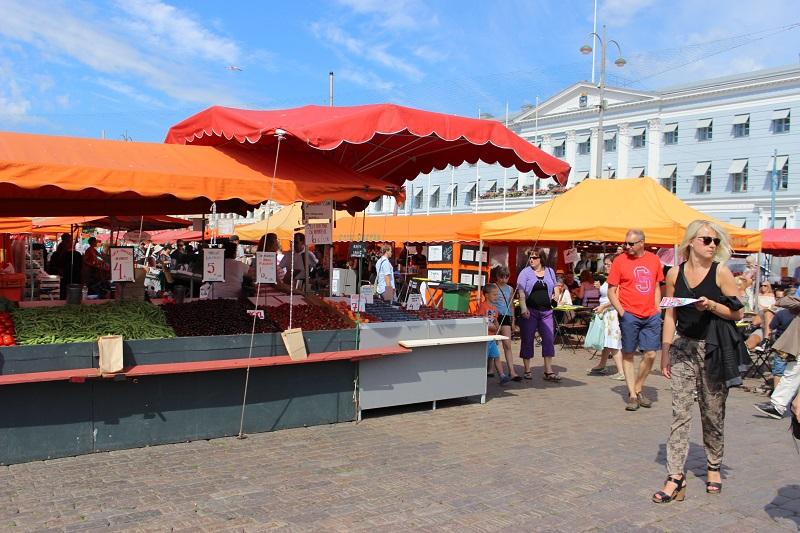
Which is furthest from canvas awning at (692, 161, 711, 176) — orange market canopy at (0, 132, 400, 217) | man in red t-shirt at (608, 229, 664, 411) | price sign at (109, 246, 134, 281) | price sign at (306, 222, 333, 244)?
price sign at (109, 246, 134, 281)

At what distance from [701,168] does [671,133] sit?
9.39 feet

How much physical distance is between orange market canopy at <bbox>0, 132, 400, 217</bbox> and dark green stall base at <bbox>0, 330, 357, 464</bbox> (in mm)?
1288

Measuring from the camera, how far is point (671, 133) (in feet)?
131

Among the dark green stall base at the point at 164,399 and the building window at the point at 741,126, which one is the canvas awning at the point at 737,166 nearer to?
the building window at the point at 741,126

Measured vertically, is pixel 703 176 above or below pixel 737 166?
below

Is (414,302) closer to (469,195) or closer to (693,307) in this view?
(693,307)

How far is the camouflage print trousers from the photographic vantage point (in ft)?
15.4

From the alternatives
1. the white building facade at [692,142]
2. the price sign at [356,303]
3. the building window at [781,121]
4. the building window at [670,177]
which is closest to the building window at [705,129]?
the white building facade at [692,142]

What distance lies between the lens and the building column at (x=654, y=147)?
40.2 metres

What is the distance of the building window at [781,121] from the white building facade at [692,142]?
48mm

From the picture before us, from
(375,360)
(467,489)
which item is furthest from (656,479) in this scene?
(375,360)

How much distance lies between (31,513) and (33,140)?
3.34m

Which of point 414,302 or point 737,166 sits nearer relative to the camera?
point 414,302

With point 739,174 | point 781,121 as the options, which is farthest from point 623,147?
point 781,121
